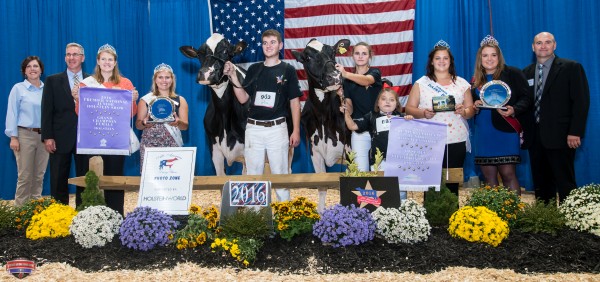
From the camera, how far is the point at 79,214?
3928 mm

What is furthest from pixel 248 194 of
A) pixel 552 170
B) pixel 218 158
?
pixel 552 170

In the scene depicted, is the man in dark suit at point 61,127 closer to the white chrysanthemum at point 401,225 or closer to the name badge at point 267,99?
the name badge at point 267,99

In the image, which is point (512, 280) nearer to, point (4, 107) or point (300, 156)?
point (300, 156)

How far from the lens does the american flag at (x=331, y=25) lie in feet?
27.7

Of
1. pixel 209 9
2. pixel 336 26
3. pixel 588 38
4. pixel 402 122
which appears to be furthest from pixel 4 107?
pixel 588 38

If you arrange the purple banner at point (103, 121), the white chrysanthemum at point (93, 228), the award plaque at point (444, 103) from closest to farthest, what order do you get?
the white chrysanthemum at point (93, 228), the award plaque at point (444, 103), the purple banner at point (103, 121)

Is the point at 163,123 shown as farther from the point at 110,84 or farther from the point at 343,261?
the point at 343,261

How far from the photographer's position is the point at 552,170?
16.2 feet

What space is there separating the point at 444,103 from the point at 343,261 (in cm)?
165

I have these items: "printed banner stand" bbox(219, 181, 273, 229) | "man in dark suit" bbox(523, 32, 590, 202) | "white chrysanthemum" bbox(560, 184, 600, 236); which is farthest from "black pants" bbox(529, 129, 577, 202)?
"printed banner stand" bbox(219, 181, 273, 229)

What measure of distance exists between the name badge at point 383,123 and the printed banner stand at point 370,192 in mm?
827

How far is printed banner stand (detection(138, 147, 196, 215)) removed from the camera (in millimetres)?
4125

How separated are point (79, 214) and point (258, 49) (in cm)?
548

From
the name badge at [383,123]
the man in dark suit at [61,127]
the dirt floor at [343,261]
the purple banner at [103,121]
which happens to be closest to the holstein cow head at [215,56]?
the purple banner at [103,121]
